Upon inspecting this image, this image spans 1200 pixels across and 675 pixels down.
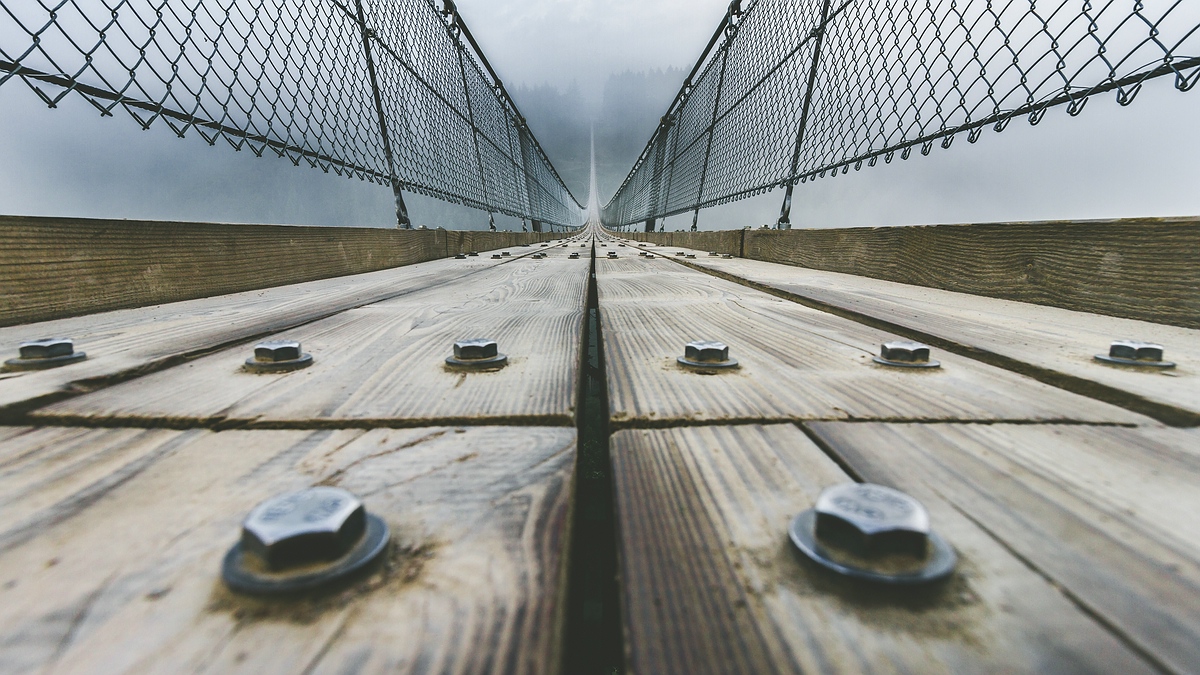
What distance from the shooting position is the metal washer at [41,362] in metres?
0.87

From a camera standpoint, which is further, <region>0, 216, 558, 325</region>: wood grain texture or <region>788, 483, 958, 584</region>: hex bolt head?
<region>0, 216, 558, 325</region>: wood grain texture

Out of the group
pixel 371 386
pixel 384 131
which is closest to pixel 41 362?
pixel 371 386

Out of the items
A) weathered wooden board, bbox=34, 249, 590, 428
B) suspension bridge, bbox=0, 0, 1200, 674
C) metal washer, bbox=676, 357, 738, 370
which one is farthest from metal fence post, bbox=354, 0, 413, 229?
metal washer, bbox=676, 357, 738, 370

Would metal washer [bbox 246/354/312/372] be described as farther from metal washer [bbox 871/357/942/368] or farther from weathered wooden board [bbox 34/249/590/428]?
metal washer [bbox 871/357/942/368]

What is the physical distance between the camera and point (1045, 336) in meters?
1.12

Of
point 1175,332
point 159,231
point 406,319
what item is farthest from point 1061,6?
point 159,231

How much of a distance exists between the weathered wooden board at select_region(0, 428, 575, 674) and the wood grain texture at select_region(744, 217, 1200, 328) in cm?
152

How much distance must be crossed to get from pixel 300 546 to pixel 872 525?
1.21 ft

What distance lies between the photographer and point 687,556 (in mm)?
373

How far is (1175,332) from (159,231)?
2.65 m

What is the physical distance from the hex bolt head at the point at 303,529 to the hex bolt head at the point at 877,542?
309 mm

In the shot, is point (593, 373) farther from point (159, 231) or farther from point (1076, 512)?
point (1076, 512)

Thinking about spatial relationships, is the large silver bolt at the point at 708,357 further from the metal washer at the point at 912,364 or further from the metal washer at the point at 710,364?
the metal washer at the point at 912,364

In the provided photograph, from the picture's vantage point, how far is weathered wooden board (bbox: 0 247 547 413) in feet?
2.58
